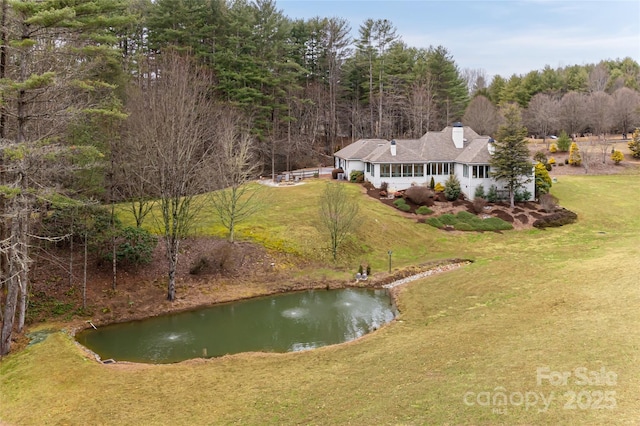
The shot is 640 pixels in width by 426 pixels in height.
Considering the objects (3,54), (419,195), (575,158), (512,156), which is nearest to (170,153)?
(3,54)

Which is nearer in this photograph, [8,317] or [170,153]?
[8,317]

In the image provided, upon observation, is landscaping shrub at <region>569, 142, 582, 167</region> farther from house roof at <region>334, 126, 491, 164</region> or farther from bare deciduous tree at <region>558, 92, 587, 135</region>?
bare deciduous tree at <region>558, 92, 587, 135</region>

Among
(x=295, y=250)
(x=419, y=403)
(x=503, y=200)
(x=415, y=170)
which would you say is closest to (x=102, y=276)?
(x=295, y=250)

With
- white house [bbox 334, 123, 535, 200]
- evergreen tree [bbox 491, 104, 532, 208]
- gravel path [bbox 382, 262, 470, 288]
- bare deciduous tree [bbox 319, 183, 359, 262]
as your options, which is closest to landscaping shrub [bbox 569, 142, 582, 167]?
white house [bbox 334, 123, 535, 200]

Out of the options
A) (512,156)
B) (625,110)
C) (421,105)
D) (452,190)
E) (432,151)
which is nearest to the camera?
(512,156)

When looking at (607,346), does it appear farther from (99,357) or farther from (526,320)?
(99,357)

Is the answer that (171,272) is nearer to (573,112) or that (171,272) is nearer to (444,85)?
(444,85)
